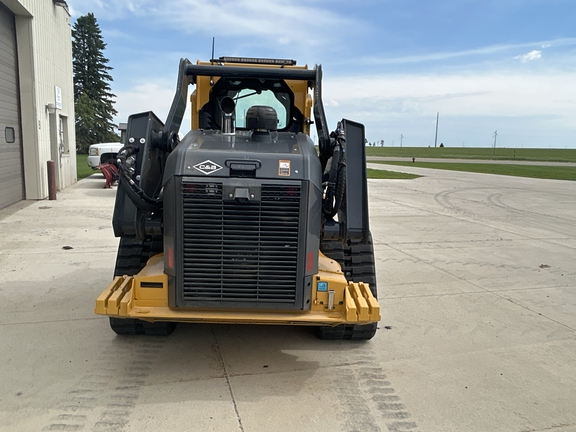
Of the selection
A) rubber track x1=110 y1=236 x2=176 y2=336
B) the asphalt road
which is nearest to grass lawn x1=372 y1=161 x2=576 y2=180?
the asphalt road

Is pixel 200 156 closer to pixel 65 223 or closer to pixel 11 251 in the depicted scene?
pixel 11 251

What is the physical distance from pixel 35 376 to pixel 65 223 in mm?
6863

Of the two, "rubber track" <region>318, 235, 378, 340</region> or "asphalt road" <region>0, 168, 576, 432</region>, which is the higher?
"rubber track" <region>318, 235, 378, 340</region>

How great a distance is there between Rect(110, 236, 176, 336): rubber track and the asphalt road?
10cm

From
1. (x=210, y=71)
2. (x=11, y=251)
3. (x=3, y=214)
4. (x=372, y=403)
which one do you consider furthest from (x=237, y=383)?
(x=3, y=214)

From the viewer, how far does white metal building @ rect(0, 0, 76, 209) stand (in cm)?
1163

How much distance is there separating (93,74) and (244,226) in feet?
175

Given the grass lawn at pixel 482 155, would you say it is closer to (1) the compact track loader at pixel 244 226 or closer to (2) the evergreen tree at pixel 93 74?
(2) the evergreen tree at pixel 93 74

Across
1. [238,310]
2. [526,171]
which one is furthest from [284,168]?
[526,171]

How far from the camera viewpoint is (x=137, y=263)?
4641 mm

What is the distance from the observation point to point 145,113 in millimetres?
4500

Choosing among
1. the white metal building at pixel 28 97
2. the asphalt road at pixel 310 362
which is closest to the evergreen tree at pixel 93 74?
the white metal building at pixel 28 97

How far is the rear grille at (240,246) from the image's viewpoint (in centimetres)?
359

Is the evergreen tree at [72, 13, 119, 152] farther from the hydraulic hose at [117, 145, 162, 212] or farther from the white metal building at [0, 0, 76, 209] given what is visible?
the hydraulic hose at [117, 145, 162, 212]
